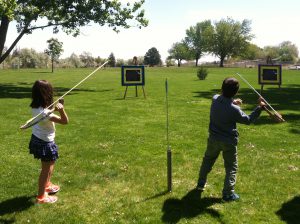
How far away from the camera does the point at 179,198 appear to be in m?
7.36

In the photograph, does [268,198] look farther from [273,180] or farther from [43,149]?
[43,149]

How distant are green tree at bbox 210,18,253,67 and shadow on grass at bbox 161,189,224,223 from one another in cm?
11641

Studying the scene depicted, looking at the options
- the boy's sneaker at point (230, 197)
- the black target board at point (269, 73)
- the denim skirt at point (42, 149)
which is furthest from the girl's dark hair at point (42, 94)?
the black target board at point (269, 73)

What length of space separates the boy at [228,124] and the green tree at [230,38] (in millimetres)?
116457

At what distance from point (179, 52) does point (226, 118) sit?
15897cm

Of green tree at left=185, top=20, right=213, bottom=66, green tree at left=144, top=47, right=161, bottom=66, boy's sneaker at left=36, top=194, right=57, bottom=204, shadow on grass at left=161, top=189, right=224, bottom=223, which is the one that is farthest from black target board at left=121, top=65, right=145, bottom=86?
green tree at left=185, top=20, right=213, bottom=66

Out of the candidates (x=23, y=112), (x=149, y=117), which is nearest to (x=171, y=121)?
(x=149, y=117)

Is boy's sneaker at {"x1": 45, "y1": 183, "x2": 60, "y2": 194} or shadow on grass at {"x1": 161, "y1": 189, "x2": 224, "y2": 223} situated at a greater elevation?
boy's sneaker at {"x1": 45, "y1": 183, "x2": 60, "y2": 194}

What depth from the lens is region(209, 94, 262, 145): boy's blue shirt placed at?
665cm

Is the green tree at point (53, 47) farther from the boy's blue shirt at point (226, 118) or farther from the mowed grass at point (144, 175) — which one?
the boy's blue shirt at point (226, 118)

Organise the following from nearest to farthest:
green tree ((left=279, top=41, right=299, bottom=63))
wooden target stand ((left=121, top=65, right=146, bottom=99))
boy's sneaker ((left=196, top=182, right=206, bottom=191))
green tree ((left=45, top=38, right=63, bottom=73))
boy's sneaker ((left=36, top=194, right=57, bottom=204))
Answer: boy's sneaker ((left=36, top=194, right=57, bottom=204)), boy's sneaker ((left=196, top=182, right=206, bottom=191)), wooden target stand ((left=121, top=65, right=146, bottom=99)), green tree ((left=45, top=38, right=63, bottom=73)), green tree ((left=279, top=41, right=299, bottom=63))

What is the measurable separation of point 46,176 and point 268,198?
4.21 metres

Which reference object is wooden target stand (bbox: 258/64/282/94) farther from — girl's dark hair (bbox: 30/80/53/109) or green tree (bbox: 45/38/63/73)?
green tree (bbox: 45/38/63/73)

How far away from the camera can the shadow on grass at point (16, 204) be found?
22.1 feet
